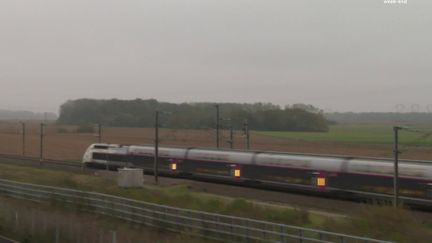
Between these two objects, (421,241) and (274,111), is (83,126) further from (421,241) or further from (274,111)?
(421,241)

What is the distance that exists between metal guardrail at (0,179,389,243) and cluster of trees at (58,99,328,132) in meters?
32.3

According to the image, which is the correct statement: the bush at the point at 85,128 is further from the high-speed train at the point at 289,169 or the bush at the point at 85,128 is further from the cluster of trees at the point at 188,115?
the high-speed train at the point at 289,169

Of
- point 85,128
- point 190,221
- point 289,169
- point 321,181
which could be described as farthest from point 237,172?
point 85,128

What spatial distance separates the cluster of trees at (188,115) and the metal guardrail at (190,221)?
32326 millimetres

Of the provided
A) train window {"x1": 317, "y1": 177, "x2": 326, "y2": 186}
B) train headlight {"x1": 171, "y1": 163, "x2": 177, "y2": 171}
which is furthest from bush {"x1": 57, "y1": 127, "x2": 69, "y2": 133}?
train window {"x1": 317, "y1": 177, "x2": 326, "y2": 186}

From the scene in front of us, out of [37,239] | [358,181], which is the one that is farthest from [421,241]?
[37,239]

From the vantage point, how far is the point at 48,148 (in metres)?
85.6

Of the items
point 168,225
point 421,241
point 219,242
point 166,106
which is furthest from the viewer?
point 166,106

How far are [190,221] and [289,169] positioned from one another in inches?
565

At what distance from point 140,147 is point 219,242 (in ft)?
94.6

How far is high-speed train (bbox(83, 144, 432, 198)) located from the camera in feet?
91.8

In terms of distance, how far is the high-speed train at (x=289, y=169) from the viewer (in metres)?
28.0

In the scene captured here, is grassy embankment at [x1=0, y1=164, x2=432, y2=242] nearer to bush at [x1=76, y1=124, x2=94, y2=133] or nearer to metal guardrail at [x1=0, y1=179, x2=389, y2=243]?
metal guardrail at [x1=0, y1=179, x2=389, y2=243]

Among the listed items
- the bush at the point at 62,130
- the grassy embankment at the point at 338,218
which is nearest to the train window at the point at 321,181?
the grassy embankment at the point at 338,218
